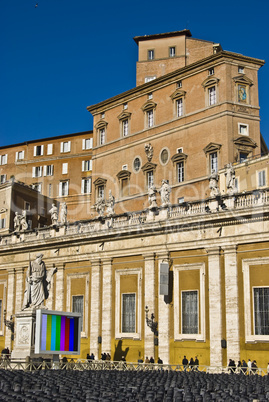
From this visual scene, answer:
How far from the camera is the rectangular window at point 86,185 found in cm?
6475

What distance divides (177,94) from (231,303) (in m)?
25.4

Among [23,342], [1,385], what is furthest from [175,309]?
[1,385]

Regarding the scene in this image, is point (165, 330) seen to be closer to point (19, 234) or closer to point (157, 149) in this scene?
point (19, 234)

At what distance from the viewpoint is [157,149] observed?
52.3 metres

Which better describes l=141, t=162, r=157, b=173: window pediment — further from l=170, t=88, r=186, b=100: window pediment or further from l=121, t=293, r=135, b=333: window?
l=121, t=293, r=135, b=333: window

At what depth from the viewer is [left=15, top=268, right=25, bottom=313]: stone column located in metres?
42.7

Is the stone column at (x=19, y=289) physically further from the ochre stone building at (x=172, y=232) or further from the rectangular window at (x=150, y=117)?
the rectangular window at (x=150, y=117)

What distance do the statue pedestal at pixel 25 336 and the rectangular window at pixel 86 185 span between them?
34.4 m

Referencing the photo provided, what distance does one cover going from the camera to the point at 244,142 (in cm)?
4694

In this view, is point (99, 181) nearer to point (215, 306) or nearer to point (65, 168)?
point (65, 168)

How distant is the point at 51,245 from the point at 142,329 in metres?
10.7

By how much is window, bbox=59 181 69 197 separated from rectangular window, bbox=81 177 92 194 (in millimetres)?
2073

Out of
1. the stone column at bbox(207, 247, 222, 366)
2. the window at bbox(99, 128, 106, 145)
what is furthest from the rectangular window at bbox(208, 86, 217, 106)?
the stone column at bbox(207, 247, 222, 366)

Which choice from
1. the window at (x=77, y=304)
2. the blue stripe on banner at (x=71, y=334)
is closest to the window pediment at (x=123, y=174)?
the window at (x=77, y=304)
